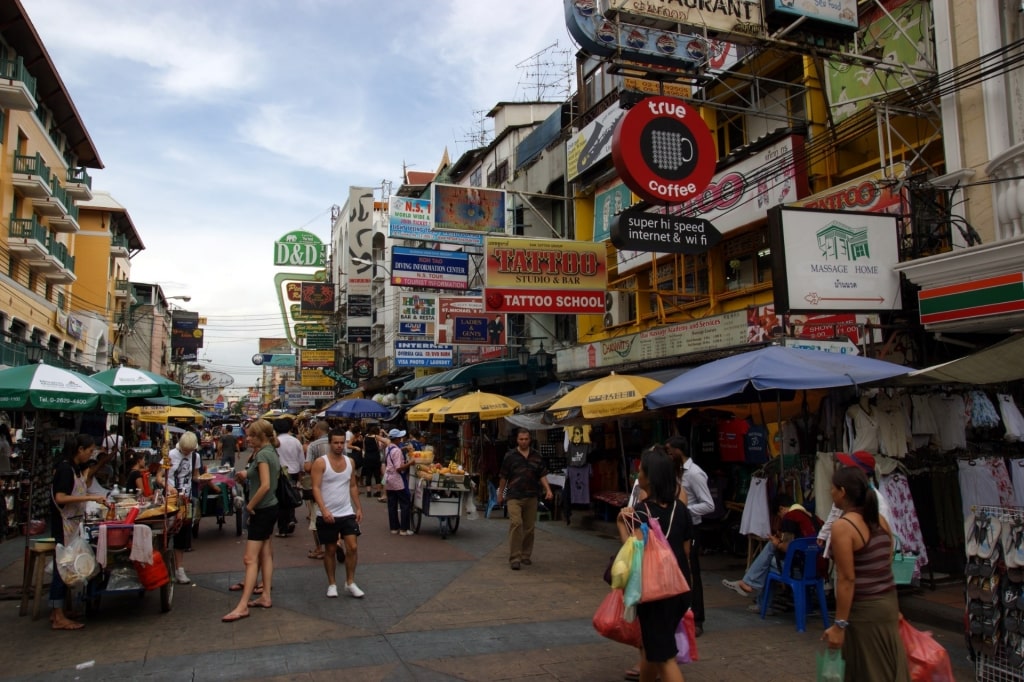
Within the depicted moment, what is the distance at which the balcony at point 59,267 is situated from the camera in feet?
91.1

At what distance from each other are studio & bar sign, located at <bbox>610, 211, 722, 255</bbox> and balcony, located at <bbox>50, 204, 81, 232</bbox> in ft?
85.5

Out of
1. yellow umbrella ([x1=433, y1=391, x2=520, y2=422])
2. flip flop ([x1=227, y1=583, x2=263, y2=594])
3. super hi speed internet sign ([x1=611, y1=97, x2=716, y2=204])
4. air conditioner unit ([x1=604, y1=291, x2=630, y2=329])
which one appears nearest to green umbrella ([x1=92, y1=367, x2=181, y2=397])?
flip flop ([x1=227, y1=583, x2=263, y2=594])

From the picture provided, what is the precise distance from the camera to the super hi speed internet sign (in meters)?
10.6

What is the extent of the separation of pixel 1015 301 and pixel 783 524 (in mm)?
3512

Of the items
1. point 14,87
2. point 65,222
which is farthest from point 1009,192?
point 65,222

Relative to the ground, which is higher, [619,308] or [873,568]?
[619,308]

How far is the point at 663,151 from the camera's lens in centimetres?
1102

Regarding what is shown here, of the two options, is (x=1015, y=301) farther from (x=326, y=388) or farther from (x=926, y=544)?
(x=326, y=388)

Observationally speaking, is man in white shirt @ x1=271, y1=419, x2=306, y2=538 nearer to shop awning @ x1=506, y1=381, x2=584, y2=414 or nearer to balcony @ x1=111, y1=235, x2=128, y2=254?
shop awning @ x1=506, y1=381, x2=584, y2=414

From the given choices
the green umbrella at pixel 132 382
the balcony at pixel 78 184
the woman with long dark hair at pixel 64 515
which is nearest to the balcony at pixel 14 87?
the balcony at pixel 78 184

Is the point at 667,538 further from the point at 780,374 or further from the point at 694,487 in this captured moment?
the point at 780,374

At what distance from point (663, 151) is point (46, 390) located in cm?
859

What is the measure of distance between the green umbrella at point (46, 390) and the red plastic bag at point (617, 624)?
20.4 ft

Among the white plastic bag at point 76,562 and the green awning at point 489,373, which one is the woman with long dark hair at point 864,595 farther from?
the green awning at point 489,373
